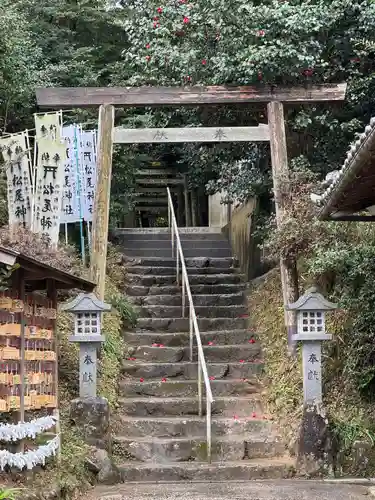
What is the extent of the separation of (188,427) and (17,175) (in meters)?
5.62

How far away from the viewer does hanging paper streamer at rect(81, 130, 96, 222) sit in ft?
45.6

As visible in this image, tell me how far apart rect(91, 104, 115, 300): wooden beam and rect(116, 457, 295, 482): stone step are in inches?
123

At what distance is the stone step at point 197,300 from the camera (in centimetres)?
1333

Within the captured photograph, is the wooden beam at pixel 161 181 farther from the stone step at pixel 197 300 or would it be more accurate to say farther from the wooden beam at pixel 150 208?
the stone step at pixel 197 300

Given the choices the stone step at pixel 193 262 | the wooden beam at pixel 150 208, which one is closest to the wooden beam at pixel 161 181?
the wooden beam at pixel 150 208

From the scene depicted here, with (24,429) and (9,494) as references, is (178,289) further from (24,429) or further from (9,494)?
(9,494)

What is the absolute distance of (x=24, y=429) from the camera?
259 inches

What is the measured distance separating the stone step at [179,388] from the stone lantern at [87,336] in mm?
1738

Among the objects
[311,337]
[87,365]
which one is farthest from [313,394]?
[87,365]

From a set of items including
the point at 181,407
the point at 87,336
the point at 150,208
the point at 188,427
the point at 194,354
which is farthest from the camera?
the point at 150,208

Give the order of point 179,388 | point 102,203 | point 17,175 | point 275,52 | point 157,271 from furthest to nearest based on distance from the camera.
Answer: point 157,271, point 17,175, point 102,203, point 275,52, point 179,388

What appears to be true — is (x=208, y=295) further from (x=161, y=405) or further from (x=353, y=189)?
(x=353, y=189)

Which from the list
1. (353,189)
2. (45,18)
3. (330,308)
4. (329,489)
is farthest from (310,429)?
(45,18)

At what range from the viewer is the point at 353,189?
7.46 meters
